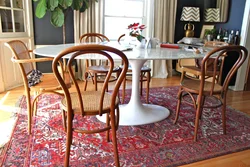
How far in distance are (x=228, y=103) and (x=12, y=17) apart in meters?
3.45

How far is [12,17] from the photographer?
10.8ft

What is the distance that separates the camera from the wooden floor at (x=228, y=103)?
165 cm

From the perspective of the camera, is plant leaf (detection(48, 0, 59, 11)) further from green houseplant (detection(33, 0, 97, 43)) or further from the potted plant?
the potted plant

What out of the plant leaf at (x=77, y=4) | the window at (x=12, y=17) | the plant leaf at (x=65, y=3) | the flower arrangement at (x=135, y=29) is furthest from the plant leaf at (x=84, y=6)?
the flower arrangement at (x=135, y=29)

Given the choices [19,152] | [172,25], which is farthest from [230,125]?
[172,25]

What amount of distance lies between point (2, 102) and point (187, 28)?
3.59 meters

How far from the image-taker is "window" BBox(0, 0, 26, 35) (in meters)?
3.15

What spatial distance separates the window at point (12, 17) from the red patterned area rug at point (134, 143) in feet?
4.94

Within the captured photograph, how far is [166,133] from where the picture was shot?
6.74ft

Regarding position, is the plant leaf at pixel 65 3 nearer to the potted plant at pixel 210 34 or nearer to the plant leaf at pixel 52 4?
the plant leaf at pixel 52 4

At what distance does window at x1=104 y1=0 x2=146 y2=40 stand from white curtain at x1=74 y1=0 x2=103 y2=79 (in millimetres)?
288

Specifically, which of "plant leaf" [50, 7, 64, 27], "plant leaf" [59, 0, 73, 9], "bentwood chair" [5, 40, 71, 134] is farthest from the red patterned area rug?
"plant leaf" [59, 0, 73, 9]

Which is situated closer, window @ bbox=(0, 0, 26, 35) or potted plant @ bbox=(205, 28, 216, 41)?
window @ bbox=(0, 0, 26, 35)

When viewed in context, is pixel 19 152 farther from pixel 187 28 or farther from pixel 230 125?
pixel 187 28
